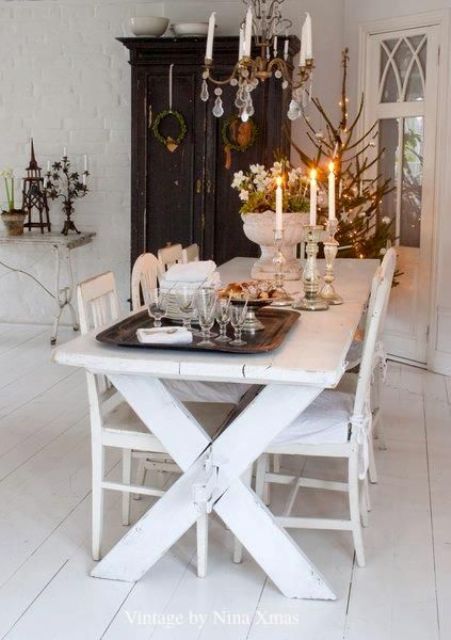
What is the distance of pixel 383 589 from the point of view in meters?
2.87

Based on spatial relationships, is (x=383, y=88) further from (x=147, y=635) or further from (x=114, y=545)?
(x=147, y=635)

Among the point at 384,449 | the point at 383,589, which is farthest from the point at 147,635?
the point at 384,449

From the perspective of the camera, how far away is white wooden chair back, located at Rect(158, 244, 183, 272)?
4105 mm

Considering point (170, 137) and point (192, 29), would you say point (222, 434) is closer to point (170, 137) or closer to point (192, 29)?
point (170, 137)

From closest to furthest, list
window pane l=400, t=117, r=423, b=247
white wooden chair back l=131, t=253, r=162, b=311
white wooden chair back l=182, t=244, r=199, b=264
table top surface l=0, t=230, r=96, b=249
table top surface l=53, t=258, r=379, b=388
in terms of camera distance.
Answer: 1. table top surface l=53, t=258, r=379, b=388
2. white wooden chair back l=131, t=253, r=162, b=311
3. white wooden chair back l=182, t=244, r=199, b=264
4. window pane l=400, t=117, r=423, b=247
5. table top surface l=0, t=230, r=96, b=249

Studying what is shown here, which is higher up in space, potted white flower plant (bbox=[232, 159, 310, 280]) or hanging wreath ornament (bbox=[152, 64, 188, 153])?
hanging wreath ornament (bbox=[152, 64, 188, 153])

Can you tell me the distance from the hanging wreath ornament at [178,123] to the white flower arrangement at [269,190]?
2.00 meters

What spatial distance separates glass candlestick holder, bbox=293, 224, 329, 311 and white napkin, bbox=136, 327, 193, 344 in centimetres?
77

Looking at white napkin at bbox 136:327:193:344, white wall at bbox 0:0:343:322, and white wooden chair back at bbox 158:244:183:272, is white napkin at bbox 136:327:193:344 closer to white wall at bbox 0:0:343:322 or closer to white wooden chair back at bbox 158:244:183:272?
white wooden chair back at bbox 158:244:183:272

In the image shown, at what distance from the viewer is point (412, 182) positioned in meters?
5.82

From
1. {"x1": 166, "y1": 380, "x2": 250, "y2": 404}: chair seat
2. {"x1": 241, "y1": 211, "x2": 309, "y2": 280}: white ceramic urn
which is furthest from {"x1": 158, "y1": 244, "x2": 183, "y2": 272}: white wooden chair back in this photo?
{"x1": 166, "y1": 380, "x2": 250, "y2": 404}: chair seat

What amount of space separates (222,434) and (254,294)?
2.95 feet

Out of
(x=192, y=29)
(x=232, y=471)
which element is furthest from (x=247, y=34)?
(x=192, y=29)

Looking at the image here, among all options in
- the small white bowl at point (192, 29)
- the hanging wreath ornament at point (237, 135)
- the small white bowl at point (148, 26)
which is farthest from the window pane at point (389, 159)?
the small white bowl at point (148, 26)
